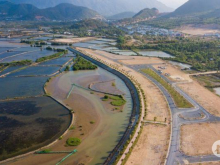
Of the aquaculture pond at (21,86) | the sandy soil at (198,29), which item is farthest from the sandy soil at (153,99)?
the sandy soil at (198,29)

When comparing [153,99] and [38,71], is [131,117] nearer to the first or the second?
[153,99]

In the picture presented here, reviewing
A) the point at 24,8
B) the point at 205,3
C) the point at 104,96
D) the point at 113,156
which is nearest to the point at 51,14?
the point at 24,8

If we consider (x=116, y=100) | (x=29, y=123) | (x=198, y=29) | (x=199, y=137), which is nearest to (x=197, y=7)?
(x=198, y=29)

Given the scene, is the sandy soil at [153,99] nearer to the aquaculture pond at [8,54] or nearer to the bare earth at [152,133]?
the bare earth at [152,133]

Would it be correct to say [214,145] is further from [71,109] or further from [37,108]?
[37,108]

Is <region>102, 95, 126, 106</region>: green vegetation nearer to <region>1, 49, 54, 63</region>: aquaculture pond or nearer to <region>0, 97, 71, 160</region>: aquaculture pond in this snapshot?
<region>0, 97, 71, 160</region>: aquaculture pond
